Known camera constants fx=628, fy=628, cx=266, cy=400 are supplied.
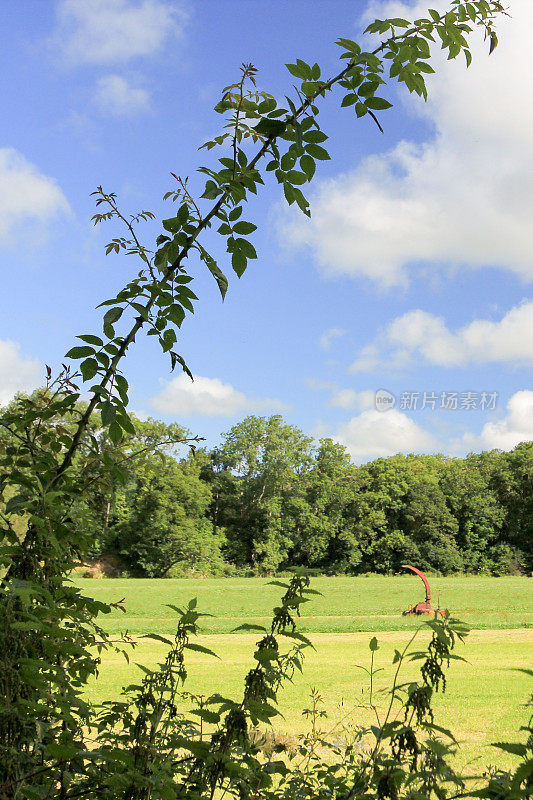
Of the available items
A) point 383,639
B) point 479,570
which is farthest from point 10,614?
point 479,570

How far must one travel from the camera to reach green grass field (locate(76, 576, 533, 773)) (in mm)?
5809

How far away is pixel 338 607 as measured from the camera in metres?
19.3

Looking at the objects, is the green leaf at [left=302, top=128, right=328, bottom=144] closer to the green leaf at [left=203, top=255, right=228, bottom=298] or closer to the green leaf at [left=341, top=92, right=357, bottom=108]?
the green leaf at [left=341, top=92, right=357, bottom=108]

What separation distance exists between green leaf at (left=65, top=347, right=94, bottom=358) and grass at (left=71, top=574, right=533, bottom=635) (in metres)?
12.5

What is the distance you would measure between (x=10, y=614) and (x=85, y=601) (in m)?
0.41

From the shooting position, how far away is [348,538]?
44.4 m

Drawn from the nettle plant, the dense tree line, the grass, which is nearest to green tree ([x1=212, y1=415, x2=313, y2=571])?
the dense tree line

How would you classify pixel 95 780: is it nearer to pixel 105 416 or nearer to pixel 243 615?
pixel 105 416

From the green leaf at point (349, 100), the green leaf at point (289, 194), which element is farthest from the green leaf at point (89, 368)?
the green leaf at point (349, 100)

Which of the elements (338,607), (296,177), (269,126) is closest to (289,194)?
(296,177)

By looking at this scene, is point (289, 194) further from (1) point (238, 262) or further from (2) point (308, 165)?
(1) point (238, 262)

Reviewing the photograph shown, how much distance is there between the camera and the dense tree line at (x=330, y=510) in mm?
42406

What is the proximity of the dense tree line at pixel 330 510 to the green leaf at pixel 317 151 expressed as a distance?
4098 centimetres

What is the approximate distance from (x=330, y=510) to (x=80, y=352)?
4623 cm
